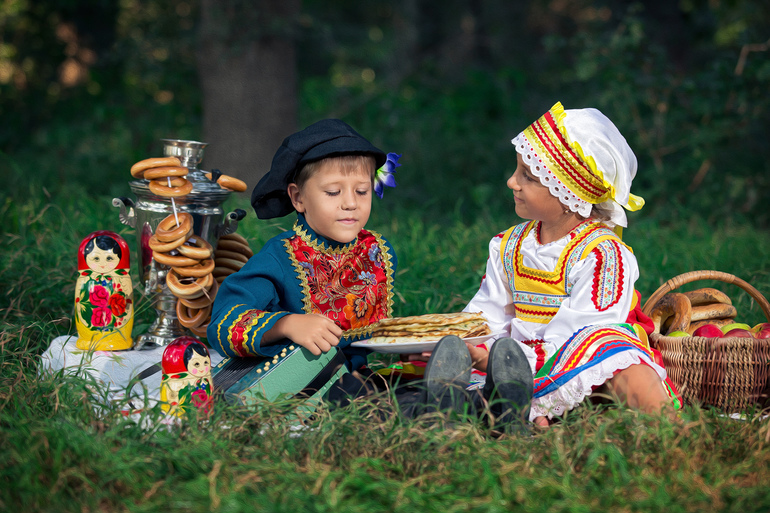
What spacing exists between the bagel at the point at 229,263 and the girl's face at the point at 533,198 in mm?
1316

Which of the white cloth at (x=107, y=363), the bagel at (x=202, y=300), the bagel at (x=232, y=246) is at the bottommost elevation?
the white cloth at (x=107, y=363)

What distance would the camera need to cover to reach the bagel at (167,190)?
2963mm

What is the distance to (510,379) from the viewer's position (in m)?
2.54

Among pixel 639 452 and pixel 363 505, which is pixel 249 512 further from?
pixel 639 452

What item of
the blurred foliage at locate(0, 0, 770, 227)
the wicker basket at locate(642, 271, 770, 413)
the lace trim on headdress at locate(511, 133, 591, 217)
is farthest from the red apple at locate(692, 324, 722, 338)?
the blurred foliage at locate(0, 0, 770, 227)

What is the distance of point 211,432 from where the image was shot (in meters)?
2.40

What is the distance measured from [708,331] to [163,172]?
2504mm

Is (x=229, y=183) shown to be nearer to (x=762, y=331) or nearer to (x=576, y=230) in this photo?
(x=576, y=230)

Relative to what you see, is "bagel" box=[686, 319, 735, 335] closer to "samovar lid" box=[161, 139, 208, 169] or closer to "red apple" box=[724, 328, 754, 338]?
"red apple" box=[724, 328, 754, 338]

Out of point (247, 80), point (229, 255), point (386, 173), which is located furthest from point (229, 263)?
point (247, 80)

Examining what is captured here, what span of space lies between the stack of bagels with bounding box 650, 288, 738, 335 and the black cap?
1.57 m

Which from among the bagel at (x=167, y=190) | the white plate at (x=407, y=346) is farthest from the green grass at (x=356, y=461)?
the bagel at (x=167, y=190)

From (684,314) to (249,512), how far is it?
2.23m

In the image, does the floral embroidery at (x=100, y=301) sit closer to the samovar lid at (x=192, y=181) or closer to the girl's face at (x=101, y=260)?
the girl's face at (x=101, y=260)
